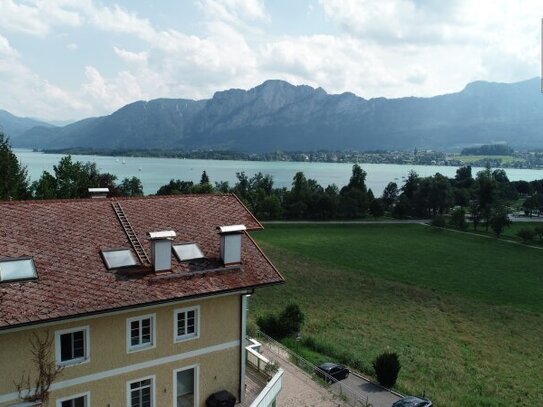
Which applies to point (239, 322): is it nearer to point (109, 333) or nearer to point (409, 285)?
point (109, 333)

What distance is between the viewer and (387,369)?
24.2 metres

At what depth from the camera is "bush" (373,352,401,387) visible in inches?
952

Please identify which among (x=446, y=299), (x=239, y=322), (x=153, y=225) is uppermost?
(x=153, y=225)

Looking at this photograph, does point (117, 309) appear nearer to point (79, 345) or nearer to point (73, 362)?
point (79, 345)

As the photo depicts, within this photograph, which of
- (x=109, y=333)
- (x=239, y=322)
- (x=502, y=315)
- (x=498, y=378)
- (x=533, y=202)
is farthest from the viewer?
(x=533, y=202)

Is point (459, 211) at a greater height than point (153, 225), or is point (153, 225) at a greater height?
point (153, 225)

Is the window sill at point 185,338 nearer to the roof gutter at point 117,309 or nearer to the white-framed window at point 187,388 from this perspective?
the white-framed window at point 187,388

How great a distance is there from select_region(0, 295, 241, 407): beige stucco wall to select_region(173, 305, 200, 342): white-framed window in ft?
0.44

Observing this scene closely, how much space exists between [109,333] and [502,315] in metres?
39.0

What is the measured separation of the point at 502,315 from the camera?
140 feet

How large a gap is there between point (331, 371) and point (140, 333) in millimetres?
12984

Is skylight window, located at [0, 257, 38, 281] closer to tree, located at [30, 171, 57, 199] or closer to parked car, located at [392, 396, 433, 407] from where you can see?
parked car, located at [392, 396, 433, 407]

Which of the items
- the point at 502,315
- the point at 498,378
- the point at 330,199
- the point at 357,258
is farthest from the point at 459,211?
the point at 498,378

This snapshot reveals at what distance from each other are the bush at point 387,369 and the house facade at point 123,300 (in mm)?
10419
